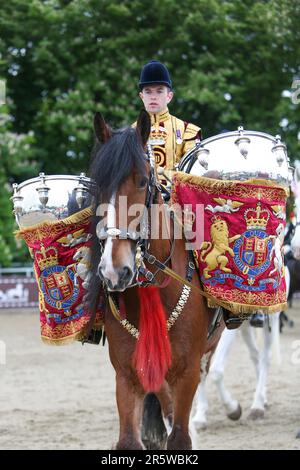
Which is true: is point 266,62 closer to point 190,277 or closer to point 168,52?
point 168,52

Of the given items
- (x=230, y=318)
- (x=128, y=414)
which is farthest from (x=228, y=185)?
(x=128, y=414)

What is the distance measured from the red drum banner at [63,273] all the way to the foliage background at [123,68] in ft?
48.6

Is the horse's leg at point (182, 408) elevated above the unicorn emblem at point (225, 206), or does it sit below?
below

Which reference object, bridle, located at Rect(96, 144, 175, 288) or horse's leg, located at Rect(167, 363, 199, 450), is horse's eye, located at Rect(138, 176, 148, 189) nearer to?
bridle, located at Rect(96, 144, 175, 288)

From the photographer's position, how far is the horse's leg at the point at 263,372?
8.09 meters

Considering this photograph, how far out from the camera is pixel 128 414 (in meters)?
4.70

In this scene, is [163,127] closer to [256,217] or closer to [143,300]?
[256,217]

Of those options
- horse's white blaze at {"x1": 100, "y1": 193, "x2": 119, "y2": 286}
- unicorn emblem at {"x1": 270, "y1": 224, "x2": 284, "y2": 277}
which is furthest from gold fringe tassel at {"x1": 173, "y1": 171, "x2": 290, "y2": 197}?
horse's white blaze at {"x1": 100, "y1": 193, "x2": 119, "y2": 286}

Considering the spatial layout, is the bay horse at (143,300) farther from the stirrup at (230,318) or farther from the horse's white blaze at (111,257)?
the stirrup at (230,318)

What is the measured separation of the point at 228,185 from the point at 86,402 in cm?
477

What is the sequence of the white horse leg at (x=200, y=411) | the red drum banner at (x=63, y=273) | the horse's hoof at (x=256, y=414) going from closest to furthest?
the red drum banner at (x=63, y=273) < the white horse leg at (x=200, y=411) < the horse's hoof at (x=256, y=414)

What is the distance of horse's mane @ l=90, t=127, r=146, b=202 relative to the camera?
432cm

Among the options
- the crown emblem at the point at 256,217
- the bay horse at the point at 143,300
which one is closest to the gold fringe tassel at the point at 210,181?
the crown emblem at the point at 256,217

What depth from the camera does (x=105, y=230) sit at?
4.23 m
